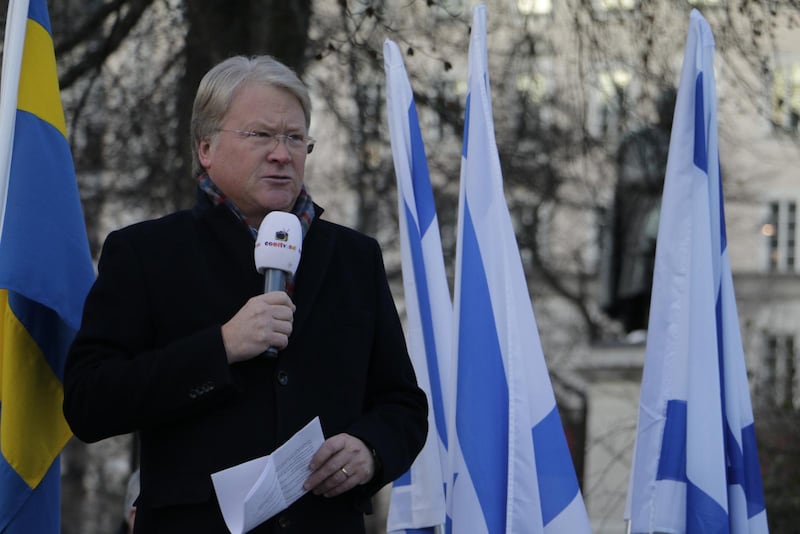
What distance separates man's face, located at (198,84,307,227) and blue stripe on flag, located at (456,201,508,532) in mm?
884

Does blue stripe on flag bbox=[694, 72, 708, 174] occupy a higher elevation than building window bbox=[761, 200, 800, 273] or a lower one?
higher

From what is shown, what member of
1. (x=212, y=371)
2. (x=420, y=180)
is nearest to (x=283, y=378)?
(x=212, y=371)

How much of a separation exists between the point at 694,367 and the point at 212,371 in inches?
64.9

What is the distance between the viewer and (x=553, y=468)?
4.10m

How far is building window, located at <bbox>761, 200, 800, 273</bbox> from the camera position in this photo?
34594mm

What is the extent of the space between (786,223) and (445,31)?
22.1 m

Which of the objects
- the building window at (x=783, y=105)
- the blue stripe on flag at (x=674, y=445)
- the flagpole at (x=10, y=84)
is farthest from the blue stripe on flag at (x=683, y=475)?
the building window at (x=783, y=105)

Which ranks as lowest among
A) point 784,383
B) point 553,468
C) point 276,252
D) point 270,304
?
point 784,383

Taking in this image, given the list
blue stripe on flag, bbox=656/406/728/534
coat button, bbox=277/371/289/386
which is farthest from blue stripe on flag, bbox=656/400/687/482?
coat button, bbox=277/371/289/386

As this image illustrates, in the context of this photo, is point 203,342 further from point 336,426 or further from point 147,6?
point 147,6

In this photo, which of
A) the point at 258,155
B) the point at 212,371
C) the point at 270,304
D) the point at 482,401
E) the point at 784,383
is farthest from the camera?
the point at 784,383

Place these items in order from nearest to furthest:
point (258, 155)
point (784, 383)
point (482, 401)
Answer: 1. point (258, 155)
2. point (482, 401)
3. point (784, 383)

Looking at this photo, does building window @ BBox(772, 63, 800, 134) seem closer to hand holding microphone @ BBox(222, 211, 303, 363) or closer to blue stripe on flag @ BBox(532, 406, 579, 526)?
blue stripe on flag @ BBox(532, 406, 579, 526)

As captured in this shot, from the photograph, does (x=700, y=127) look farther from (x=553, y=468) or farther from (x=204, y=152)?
(x=204, y=152)
